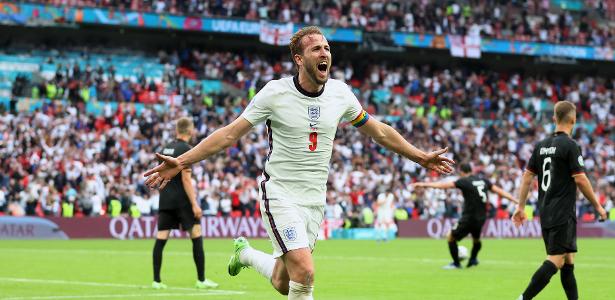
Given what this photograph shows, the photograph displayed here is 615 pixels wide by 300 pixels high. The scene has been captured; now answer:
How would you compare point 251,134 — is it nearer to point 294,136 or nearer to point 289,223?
point 294,136

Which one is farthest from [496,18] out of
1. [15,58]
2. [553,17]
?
[15,58]

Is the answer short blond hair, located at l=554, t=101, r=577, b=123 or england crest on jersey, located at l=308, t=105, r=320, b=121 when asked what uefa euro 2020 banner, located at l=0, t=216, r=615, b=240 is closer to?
short blond hair, located at l=554, t=101, r=577, b=123

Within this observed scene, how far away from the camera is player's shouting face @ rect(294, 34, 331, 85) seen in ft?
28.0

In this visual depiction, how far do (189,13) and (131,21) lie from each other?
118 inches

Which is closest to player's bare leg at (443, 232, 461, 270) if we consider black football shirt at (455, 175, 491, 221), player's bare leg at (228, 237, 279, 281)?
black football shirt at (455, 175, 491, 221)

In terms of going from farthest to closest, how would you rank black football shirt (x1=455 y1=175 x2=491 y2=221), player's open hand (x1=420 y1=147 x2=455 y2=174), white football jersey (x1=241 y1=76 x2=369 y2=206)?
1. black football shirt (x1=455 y1=175 x2=491 y2=221)
2. player's open hand (x1=420 y1=147 x2=455 y2=174)
3. white football jersey (x1=241 y1=76 x2=369 y2=206)

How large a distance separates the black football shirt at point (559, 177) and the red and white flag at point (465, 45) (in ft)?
141

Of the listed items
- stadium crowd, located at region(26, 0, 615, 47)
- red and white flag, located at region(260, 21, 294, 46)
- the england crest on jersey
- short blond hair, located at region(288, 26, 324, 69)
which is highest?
stadium crowd, located at region(26, 0, 615, 47)

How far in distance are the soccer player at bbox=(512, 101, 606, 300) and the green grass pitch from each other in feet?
9.96

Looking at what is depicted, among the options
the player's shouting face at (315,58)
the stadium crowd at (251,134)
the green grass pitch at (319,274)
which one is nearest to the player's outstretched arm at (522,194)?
the green grass pitch at (319,274)

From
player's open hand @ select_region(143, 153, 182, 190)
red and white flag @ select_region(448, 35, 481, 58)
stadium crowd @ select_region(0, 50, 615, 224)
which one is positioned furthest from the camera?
red and white flag @ select_region(448, 35, 481, 58)

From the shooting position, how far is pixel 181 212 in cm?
1517

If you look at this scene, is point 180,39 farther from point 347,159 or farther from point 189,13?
point 347,159

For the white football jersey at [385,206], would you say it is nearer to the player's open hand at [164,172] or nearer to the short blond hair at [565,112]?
the short blond hair at [565,112]
